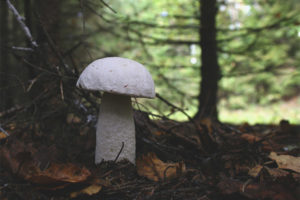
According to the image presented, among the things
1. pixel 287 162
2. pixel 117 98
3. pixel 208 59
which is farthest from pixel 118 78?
pixel 208 59

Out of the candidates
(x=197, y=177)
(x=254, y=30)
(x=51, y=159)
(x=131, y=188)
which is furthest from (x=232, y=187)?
(x=254, y=30)

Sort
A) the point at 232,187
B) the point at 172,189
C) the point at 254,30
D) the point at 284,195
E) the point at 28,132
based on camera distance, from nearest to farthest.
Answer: the point at 284,195, the point at 232,187, the point at 172,189, the point at 28,132, the point at 254,30

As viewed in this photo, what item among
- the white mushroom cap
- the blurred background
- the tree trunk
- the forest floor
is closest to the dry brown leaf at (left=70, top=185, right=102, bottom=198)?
the forest floor

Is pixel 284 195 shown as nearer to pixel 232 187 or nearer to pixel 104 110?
pixel 232 187

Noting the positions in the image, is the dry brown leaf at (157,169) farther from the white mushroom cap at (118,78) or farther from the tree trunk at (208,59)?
the tree trunk at (208,59)

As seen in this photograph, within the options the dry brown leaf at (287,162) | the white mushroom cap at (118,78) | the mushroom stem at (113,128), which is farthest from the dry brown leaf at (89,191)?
the dry brown leaf at (287,162)

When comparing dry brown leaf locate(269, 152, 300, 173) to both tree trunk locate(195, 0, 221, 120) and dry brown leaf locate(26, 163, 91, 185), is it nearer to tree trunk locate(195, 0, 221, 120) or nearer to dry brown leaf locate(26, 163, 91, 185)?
dry brown leaf locate(26, 163, 91, 185)

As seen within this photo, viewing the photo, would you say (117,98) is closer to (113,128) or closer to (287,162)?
(113,128)
